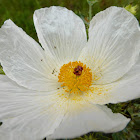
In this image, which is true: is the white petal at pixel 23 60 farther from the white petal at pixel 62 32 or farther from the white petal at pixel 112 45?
the white petal at pixel 112 45

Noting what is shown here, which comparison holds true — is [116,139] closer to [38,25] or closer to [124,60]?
[124,60]

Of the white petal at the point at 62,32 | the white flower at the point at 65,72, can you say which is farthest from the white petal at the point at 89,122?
the white petal at the point at 62,32

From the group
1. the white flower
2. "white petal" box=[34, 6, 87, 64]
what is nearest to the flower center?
the white flower

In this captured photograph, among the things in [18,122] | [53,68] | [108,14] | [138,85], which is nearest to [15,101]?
[18,122]

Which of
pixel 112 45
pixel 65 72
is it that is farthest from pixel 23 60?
pixel 112 45

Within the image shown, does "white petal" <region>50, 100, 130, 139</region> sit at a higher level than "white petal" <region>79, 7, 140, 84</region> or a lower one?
lower

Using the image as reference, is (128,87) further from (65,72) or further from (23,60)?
(23,60)

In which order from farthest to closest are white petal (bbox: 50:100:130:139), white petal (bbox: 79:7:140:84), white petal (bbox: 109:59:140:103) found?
white petal (bbox: 79:7:140:84) → white petal (bbox: 109:59:140:103) → white petal (bbox: 50:100:130:139)

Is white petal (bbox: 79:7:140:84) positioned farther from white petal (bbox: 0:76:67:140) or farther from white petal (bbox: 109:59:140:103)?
white petal (bbox: 0:76:67:140)
